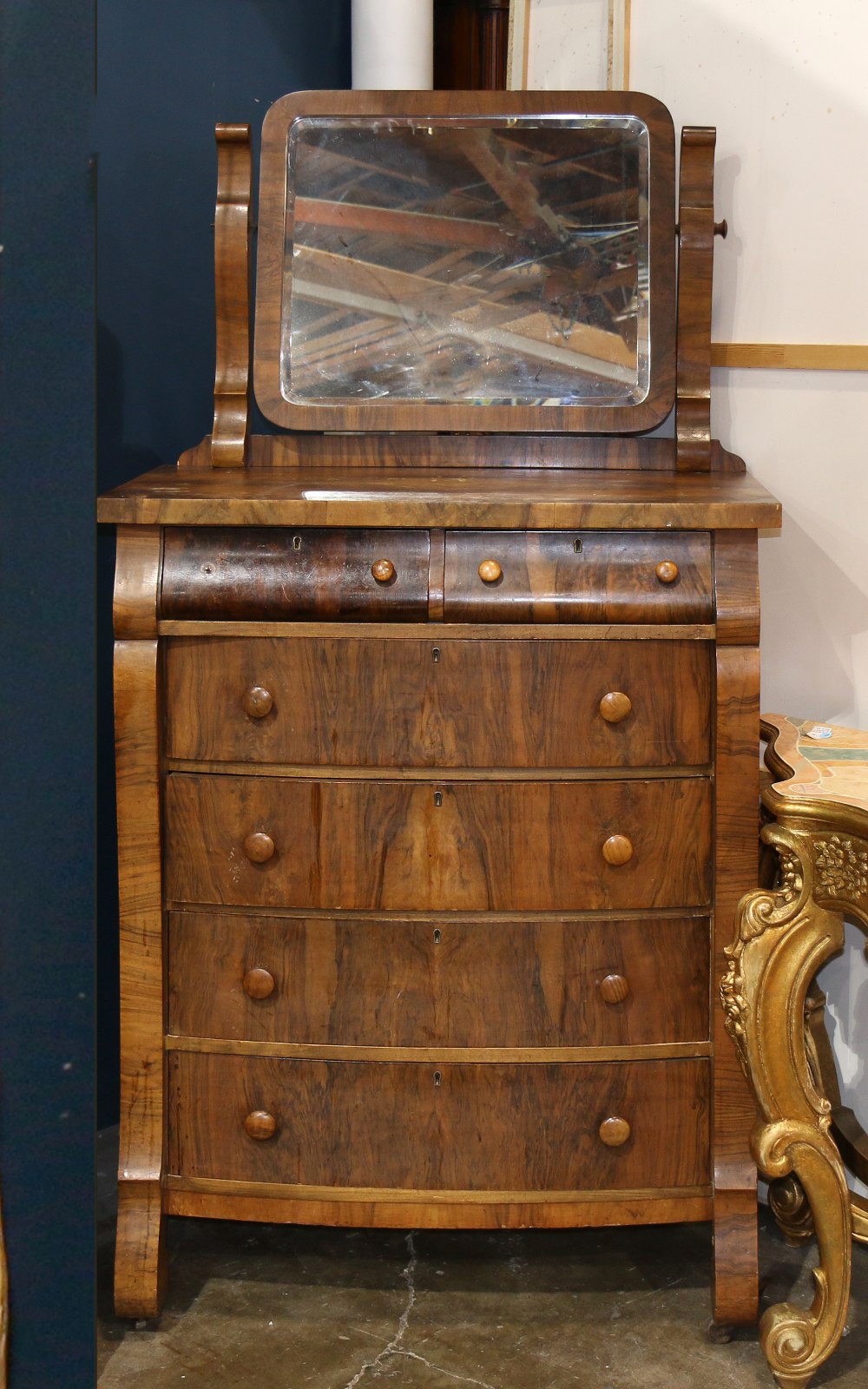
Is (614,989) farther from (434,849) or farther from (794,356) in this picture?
(794,356)

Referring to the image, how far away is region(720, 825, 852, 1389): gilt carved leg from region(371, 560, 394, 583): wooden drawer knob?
2.01ft

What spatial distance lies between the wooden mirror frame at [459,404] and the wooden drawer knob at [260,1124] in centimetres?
110

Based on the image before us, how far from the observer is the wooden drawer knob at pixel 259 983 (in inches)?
76.1

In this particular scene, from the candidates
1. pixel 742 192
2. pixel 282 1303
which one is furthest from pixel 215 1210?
pixel 742 192

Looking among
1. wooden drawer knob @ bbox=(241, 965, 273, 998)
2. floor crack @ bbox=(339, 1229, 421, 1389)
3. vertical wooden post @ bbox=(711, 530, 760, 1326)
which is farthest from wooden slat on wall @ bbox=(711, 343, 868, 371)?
floor crack @ bbox=(339, 1229, 421, 1389)

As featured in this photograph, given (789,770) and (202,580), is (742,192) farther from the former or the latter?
(202,580)

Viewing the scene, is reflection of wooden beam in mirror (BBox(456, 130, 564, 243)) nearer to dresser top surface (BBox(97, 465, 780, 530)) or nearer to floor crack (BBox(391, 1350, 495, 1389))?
dresser top surface (BBox(97, 465, 780, 530))

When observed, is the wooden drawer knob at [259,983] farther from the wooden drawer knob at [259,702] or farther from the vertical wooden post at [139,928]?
the wooden drawer knob at [259,702]

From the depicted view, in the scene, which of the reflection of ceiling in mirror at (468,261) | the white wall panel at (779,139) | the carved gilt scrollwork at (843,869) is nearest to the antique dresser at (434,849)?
the carved gilt scrollwork at (843,869)

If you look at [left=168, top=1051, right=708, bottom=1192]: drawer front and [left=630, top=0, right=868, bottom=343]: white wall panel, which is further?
[left=630, top=0, right=868, bottom=343]: white wall panel

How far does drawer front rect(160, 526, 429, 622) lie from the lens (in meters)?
1.85

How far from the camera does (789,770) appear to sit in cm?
194

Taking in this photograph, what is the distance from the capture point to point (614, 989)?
6.27 ft

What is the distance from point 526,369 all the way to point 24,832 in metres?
1.35
